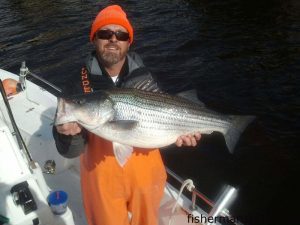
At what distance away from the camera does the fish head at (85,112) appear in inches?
157

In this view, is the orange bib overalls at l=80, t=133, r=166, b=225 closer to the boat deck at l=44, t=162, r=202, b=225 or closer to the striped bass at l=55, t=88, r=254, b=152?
the striped bass at l=55, t=88, r=254, b=152

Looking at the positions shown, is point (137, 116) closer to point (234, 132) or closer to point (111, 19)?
point (111, 19)

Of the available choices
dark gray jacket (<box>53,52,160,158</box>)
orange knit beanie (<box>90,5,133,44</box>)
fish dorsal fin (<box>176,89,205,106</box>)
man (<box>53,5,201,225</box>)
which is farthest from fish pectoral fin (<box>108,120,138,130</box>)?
orange knit beanie (<box>90,5,133,44</box>)

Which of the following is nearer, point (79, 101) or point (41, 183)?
point (79, 101)

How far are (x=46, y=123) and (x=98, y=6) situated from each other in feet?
62.1

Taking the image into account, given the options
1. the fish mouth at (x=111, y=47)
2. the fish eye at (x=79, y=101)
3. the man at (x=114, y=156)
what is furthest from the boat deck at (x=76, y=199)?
the fish mouth at (x=111, y=47)

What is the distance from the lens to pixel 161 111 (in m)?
4.38

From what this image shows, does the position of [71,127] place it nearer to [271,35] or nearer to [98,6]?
[271,35]

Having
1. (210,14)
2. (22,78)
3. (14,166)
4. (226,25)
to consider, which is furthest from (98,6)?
(14,166)

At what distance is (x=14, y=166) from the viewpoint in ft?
14.7

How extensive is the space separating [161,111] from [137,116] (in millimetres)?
320

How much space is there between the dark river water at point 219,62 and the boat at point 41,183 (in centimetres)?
134

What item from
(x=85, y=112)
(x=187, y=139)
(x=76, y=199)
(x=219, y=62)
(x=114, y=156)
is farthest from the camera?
(x=219, y=62)

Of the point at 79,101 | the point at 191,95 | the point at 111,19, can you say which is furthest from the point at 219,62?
the point at 79,101
